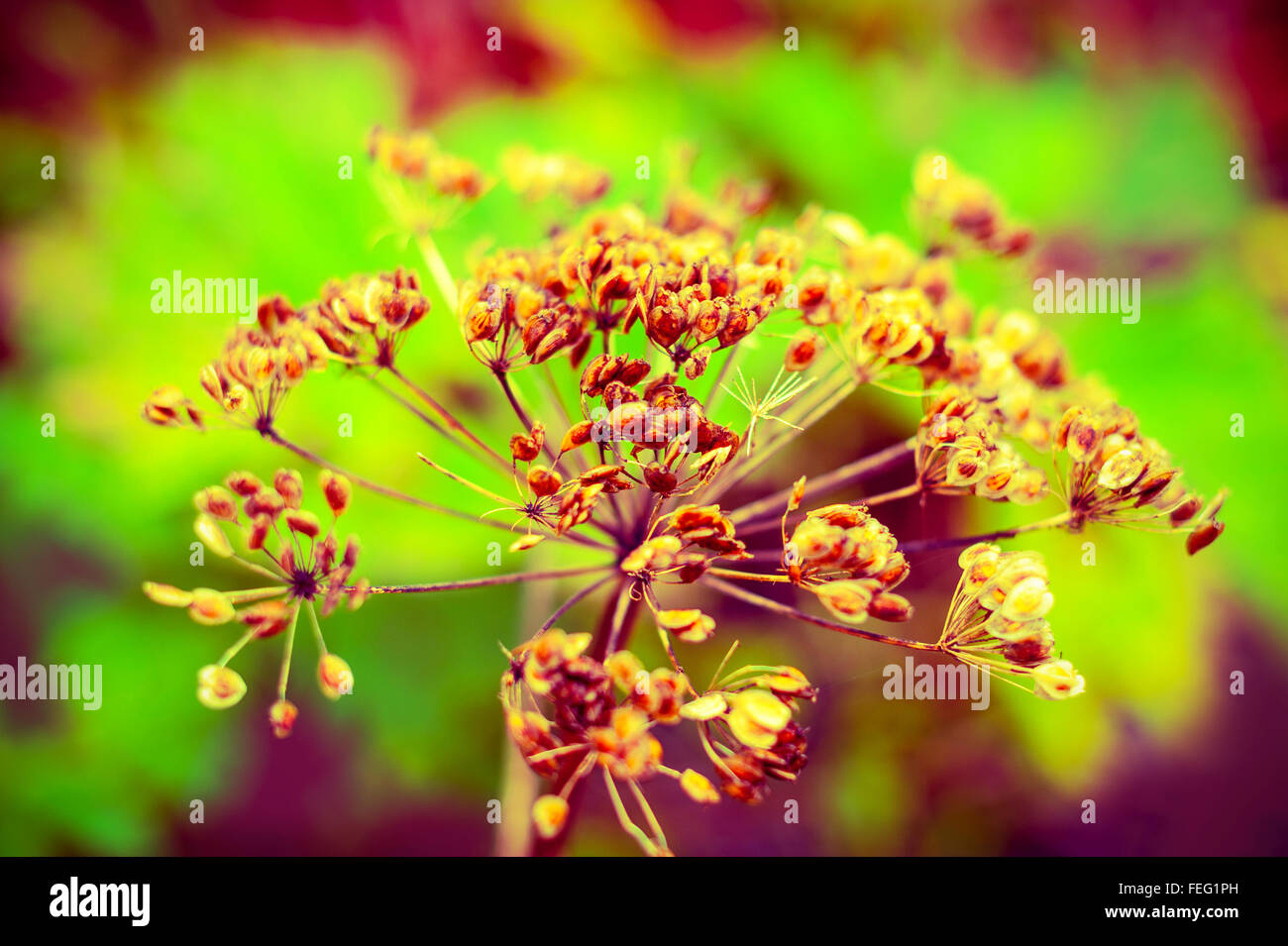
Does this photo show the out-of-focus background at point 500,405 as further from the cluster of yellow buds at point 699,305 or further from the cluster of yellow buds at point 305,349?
the cluster of yellow buds at point 699,305

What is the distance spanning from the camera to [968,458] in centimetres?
102

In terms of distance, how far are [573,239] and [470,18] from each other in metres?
1.54

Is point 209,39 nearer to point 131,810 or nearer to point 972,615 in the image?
point 131,810

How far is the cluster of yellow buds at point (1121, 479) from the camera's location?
1.02 metres

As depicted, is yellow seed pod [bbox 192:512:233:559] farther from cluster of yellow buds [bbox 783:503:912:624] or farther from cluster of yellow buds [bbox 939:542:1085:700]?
cluster of yellow buds [bbox 939:542:1085:700]

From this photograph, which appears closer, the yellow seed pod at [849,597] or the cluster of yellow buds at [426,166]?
the yellow seed pod at [849,597]

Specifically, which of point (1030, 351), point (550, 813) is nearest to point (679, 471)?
point (550, 813)

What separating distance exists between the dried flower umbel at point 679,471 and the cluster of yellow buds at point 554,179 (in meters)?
0.19

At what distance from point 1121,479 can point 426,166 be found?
1.17 m

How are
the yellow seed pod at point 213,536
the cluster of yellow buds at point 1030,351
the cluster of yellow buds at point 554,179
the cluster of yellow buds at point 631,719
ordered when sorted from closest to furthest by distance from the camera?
the cluster of yellow buds at point 631,719 < the yellow seed pod at point 213,536 < the cluster of yellow buds at point 1030,351 < the cluster of yellow buds at point 554,179

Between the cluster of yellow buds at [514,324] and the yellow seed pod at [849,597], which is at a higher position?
the cluster of yellow buds at [514,324]

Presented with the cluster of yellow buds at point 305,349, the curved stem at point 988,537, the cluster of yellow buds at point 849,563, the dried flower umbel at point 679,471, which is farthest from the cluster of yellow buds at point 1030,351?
the cluster of yellow buds at point 305,349

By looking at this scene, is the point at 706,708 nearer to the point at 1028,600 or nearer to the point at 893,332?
the point at 1028,600
